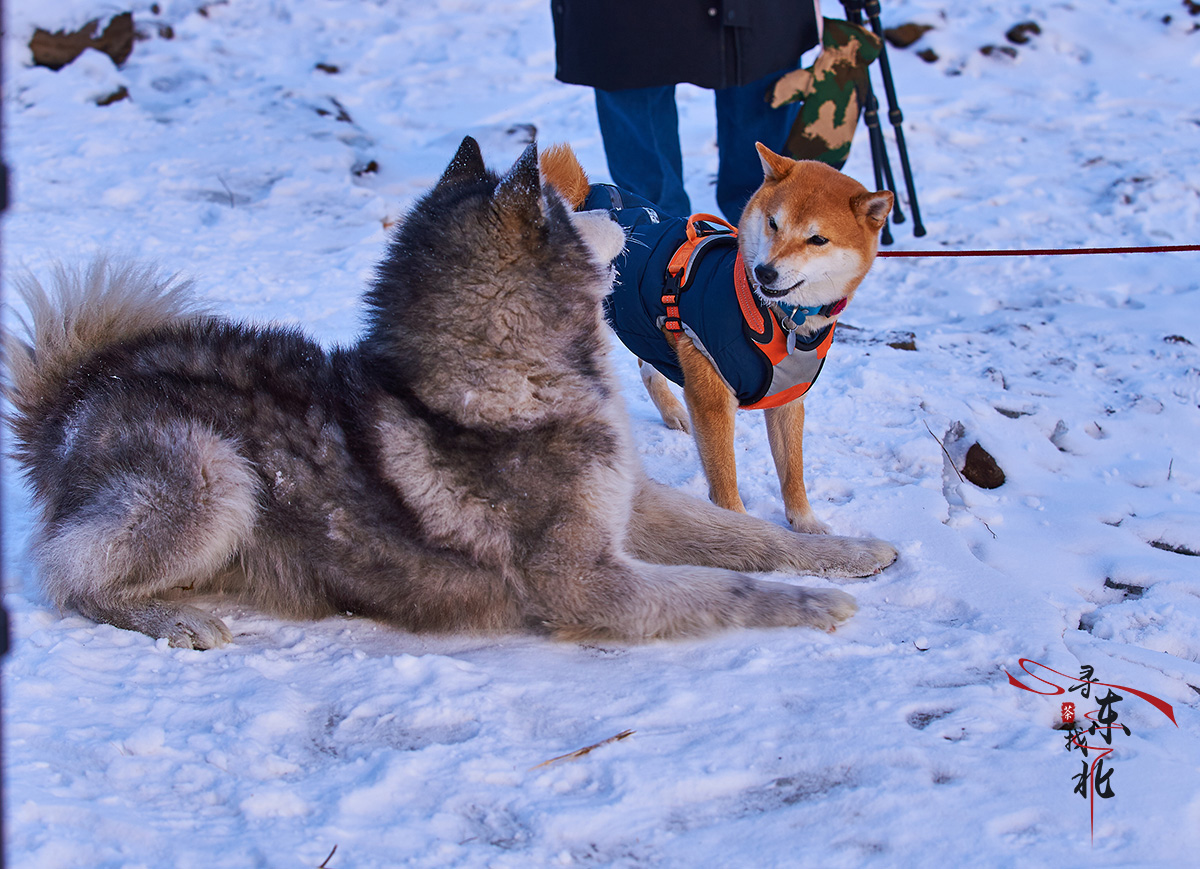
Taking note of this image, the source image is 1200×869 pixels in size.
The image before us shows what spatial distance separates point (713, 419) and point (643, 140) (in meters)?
1.84

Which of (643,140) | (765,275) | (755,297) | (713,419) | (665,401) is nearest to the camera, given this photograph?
(765,275)

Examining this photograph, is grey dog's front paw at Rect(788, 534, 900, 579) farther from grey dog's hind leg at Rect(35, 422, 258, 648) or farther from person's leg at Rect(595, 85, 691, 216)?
person's leg at Rect(595, 85, 691, 216)

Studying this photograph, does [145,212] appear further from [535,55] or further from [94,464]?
[535,55]

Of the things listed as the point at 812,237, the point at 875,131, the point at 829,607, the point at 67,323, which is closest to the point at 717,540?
the point at 829,607

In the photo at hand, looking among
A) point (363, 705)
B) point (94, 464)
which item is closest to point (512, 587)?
point (363, 705)

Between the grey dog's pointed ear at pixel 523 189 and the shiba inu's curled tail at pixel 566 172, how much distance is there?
96cm

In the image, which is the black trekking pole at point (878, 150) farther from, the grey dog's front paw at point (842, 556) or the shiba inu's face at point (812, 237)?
the grey dog's front paw at point (842, 556)

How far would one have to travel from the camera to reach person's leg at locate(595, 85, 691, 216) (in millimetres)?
4098

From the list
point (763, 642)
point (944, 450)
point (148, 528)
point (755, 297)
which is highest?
point (755, 297)

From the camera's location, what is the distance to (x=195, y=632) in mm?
2027

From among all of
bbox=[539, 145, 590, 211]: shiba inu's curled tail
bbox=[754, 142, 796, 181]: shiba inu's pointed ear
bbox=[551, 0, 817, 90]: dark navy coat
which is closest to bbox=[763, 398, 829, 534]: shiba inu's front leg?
bbox=[754, 142, 796, 181]: shiba inu's pointed ear

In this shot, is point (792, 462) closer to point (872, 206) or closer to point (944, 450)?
point (944, 450)

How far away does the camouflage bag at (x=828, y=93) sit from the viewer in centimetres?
397

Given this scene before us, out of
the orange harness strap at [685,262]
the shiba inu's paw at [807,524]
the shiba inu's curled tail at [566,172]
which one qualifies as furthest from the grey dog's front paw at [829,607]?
the shiba inu's curled tail at [566,172]
